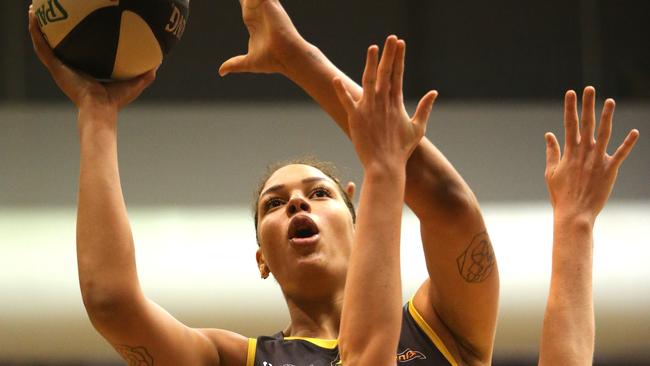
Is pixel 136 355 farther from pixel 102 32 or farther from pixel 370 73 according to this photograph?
pixel 370 73

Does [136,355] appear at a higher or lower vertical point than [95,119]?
lower

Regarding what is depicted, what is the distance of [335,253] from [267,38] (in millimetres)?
668

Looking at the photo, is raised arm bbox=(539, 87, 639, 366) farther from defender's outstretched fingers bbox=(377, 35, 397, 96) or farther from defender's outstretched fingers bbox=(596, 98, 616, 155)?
defender's outstretched fingers bbox=(377, 35, 397, 96)

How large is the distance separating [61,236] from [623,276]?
270 cm

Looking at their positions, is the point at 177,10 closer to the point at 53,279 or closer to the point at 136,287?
the point at 136,287

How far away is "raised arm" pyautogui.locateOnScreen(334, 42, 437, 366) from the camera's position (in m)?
1.70

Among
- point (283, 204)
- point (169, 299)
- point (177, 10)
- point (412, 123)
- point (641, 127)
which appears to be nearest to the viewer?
point (412, 123)

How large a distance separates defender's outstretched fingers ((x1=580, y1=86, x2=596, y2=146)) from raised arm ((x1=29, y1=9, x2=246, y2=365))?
3.12 feet

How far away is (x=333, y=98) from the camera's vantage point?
6.53 feet

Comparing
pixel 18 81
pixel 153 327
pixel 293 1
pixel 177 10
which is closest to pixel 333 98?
pixel 177 10

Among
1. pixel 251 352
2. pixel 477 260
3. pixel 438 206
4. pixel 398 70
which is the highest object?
pixel 398 70

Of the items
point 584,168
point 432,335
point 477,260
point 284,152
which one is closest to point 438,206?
point 477,260

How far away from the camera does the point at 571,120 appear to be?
2.01m

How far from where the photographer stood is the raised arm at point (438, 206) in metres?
1.97
